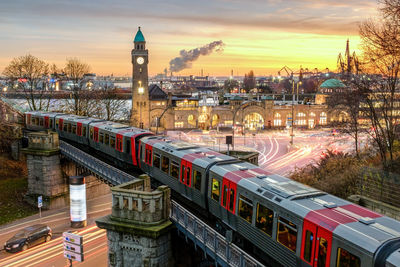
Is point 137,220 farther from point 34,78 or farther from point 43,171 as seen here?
point 34,78

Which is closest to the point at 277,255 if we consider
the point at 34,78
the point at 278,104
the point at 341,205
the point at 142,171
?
the point at 341,205

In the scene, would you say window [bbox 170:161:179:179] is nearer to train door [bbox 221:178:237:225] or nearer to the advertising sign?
train door [bbox 221:178:237:225]

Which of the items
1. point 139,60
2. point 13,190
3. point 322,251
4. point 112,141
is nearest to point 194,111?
point 139,60

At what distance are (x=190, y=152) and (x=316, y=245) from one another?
10237mm

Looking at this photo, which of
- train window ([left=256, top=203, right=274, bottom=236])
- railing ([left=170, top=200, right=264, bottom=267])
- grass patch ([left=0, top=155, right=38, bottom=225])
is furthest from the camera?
grass patch ([left=0, top=155, right=38, bottom=225])

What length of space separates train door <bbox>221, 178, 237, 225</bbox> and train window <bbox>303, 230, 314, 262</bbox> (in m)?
4.20

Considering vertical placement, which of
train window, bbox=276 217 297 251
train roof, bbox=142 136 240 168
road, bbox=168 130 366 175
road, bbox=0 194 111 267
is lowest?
road, bbox=0 194 111 267

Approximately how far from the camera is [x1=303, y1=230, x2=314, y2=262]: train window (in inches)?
438

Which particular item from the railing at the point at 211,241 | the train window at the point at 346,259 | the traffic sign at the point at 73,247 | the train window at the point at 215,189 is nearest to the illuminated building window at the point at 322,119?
the train window at the point at 215,189

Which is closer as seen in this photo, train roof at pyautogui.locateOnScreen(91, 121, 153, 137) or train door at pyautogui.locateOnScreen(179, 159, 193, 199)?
train door at pyautogui.locateOnScreen(179, 159, 193, 199)

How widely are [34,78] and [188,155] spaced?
46325mm

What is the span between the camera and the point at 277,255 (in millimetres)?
12617

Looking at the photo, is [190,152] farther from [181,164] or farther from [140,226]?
[140,226]

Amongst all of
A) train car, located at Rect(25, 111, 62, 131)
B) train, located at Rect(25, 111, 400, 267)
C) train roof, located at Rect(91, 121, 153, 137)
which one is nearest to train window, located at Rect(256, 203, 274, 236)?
train, located at Rect(25, 111, 400, 267)
